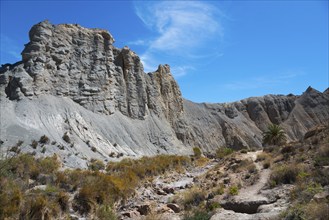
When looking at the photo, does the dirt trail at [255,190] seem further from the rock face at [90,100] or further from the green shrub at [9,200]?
the rock face at [90,100]

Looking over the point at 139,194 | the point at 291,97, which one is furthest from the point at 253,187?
the point at 291,97

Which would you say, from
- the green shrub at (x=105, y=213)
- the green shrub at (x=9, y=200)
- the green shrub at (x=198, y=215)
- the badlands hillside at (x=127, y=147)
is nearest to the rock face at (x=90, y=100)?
the badlands hillside at (x=127, y=147)

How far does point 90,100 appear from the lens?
149ft

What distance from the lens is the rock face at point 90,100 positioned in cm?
3475

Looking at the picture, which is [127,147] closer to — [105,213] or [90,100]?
[90,100]

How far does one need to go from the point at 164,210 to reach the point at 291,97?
98246 mm

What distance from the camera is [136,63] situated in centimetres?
5681

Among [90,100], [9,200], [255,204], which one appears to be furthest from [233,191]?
[90,100]

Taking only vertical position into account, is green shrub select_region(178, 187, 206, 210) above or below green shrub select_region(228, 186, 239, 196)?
below

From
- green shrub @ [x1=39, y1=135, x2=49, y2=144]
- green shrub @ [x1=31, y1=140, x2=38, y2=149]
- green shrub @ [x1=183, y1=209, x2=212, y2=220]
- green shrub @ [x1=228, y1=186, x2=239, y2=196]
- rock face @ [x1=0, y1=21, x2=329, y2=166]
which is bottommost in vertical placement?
green shrub @ [x1=183, y1=209, x2=212, y2=220]

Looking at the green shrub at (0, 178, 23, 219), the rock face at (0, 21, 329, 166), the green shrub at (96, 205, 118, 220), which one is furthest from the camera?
the rock face at (0, 21, 329, 166)

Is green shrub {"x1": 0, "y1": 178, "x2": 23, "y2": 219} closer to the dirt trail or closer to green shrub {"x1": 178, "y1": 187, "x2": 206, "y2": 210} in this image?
green shrub {"x1": 178, "y1": 187, "x2": 206, "y2": 210}

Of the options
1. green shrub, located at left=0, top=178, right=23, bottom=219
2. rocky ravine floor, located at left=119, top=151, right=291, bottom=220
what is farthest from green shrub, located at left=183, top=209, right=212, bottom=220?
green shrub, located at left=0, top=178, right=23, bottom=219

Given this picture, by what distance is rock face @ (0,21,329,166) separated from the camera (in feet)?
114
